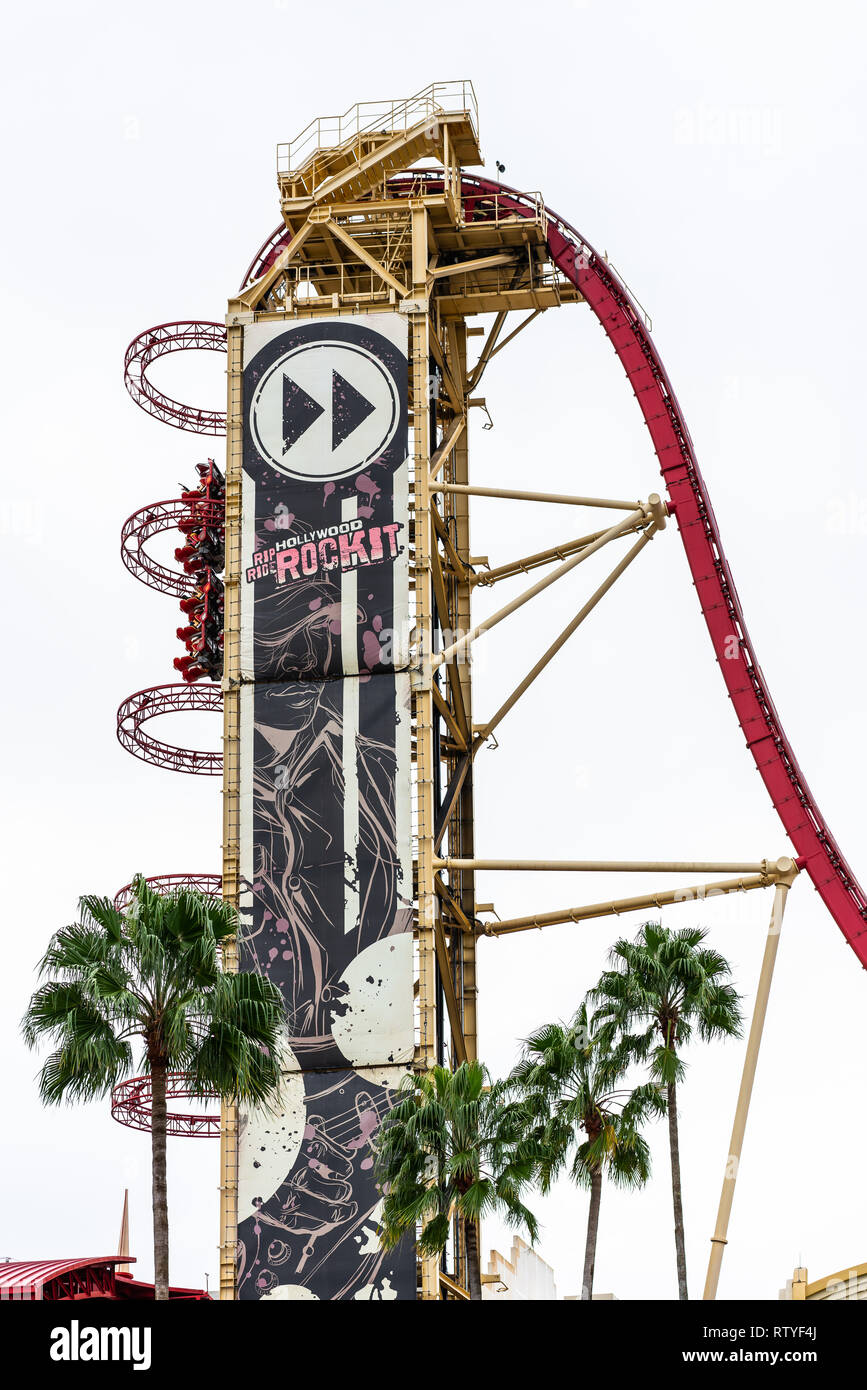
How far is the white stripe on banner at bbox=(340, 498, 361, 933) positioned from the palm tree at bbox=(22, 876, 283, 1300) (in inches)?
646

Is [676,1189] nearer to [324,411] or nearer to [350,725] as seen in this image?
[350,725]

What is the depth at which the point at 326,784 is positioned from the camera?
56.8 metres

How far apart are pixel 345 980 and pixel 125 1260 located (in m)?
15.8

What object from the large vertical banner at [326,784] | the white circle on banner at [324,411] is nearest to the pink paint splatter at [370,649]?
the large vertical banner at [326,784]

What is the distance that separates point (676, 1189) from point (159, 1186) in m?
15.1

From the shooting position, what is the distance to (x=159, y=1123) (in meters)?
38.2

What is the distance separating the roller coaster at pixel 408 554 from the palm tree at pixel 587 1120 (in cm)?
622

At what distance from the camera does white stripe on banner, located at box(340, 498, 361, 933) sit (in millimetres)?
55938

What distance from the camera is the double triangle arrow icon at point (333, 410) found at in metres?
59.6

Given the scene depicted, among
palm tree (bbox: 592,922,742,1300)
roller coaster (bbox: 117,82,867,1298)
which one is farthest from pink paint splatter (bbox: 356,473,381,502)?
palm tree (bbox: 592,922,742,1300)

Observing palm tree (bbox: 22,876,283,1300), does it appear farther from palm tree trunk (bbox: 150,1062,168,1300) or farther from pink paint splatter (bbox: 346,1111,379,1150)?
pink paint splatter (bbox: 346,1111,379,1150)
